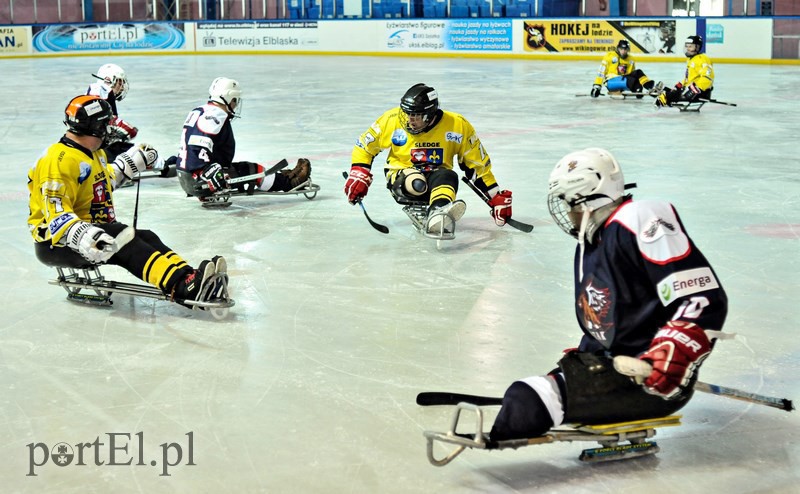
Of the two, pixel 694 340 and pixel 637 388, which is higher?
pixel 694 340

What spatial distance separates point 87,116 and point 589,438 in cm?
291

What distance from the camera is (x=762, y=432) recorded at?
3.41 m

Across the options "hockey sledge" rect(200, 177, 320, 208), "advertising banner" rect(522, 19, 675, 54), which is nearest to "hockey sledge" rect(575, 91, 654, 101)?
"advertising banner" rect(522, 19, 675, 54)

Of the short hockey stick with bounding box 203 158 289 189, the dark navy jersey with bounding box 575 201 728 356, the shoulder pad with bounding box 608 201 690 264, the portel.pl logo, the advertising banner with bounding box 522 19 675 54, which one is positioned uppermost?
the advertising banner with bounding box 522 19 675 54

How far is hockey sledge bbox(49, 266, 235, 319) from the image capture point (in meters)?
4.65

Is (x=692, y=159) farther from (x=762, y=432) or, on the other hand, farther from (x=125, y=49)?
(x=125, y=49)

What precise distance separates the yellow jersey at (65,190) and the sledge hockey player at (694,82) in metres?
10.0

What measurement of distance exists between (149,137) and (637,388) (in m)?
9.31

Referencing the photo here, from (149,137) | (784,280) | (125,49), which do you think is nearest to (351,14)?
(125,49)

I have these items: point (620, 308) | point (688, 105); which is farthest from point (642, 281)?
point (688, 105)

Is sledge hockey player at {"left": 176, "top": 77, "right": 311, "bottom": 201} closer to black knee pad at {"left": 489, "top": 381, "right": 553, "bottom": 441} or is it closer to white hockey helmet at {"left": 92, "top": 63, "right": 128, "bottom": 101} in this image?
white hockey helmet at {"left": 92, "top": 63, "right": 128, "bottom": 101}

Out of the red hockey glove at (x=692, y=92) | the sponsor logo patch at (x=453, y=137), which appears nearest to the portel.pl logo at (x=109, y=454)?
the sponsor logo patch at (x=453, y=137)

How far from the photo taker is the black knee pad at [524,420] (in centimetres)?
296

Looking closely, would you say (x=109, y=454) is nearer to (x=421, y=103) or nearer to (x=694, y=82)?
(x=421, y=103)
